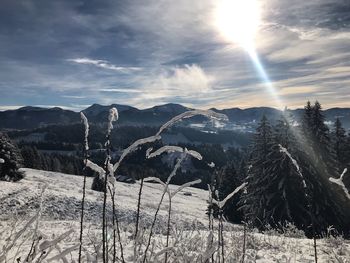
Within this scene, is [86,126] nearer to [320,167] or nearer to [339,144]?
[320,167]

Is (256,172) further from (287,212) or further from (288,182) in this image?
(287,212)

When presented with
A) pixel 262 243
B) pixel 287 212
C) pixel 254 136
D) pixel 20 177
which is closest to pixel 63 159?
pixel 20 177

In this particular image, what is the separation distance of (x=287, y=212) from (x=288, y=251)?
22200 mm

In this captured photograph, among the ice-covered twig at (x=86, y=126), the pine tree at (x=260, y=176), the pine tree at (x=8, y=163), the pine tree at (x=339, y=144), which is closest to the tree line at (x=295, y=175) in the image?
the pine tree at (x=260, y=176)

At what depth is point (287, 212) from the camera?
27.5 meters

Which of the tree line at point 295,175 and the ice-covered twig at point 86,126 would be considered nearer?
the ice-covered twig at point 86,126

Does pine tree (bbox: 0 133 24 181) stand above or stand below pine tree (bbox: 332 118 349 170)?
below

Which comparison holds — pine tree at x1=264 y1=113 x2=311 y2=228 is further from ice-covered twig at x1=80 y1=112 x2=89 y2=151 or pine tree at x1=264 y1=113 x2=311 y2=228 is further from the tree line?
ice-covered twig at x1=80 y1=112 x2=89 y2=151

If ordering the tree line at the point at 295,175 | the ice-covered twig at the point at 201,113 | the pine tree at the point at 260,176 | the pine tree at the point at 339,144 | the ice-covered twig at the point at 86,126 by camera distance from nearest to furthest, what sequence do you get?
the ice-covered twig at the point at 201,113 < the ice-covered twig at the point at 86,126 < the tree line at the point at 295,175 < the pine tree at the point at 260,176 < the pine tree at the point at 339,144

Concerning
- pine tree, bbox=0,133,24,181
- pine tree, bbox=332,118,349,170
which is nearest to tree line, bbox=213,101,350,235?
pine tree, bbox=332,118,349,170

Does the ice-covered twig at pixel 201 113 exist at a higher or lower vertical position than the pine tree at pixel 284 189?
higher

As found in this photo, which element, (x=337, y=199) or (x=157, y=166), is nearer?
(x=337, y=199)

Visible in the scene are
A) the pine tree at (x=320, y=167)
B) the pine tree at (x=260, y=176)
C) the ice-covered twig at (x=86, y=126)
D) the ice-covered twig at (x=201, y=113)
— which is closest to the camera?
the ice-covered twig at (x=201, y=113)

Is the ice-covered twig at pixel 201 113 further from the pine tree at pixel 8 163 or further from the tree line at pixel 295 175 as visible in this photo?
the pine tree at pixel 8 163
